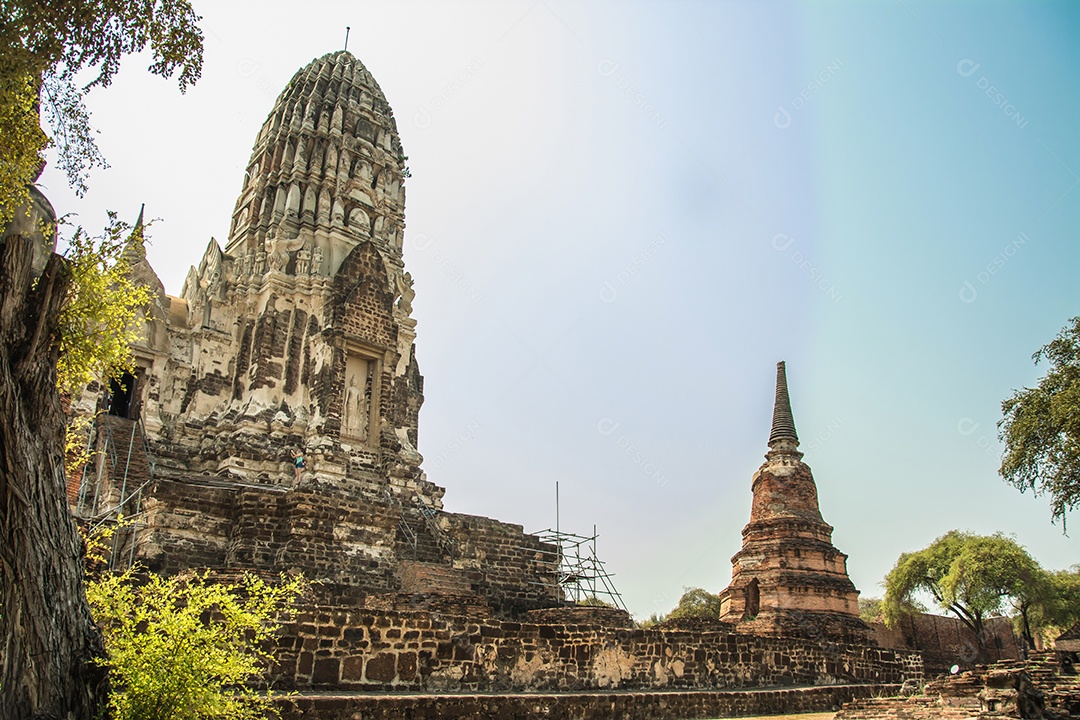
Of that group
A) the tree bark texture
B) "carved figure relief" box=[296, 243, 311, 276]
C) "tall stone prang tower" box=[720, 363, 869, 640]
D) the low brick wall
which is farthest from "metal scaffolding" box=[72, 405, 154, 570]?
"tall stone prang tower" box=[720, 363, 869, 640]

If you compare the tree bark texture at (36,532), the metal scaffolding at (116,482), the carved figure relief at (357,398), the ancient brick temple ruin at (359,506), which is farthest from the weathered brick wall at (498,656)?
the carved figure relief at (357,398)

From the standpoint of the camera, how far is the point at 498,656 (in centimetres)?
1079

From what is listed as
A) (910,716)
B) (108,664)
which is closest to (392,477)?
(910,716)

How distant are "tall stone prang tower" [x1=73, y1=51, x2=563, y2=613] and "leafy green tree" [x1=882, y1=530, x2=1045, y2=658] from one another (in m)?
21.6

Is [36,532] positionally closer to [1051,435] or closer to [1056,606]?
[1051,435]

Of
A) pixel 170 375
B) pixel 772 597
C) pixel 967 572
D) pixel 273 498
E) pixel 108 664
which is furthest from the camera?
pixel 967 572

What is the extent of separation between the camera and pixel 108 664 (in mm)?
6035

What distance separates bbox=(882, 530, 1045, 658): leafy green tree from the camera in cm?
3250

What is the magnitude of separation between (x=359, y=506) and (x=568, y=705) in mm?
6302

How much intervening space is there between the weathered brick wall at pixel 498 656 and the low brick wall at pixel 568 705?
2.01 feet

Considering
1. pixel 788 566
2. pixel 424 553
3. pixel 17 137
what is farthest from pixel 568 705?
pixel 788 566

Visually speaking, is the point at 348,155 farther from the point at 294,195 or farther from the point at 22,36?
the point at 22,36

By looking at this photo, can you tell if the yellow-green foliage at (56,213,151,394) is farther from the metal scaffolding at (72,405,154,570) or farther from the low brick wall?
the metal scaffolding at (72,405,154,570)

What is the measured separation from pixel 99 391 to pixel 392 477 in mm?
6360
